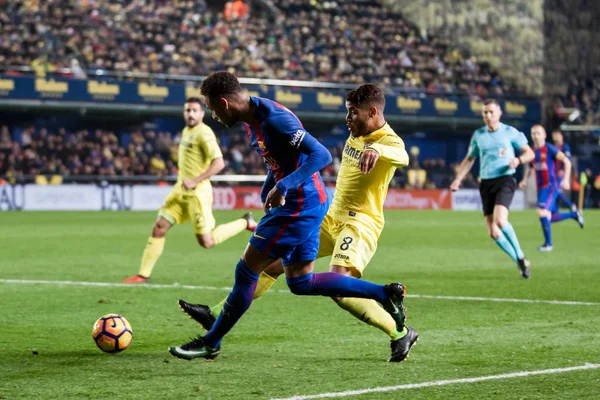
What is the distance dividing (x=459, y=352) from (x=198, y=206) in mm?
5608

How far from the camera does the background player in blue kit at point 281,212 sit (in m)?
5.92

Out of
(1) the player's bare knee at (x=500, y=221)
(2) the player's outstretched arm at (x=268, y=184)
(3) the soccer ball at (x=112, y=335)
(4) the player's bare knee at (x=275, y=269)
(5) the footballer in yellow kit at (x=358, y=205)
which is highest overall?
(2) the player's outstretched arm at (x=268, y=184)

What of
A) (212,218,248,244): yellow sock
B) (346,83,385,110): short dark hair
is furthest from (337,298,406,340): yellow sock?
(212,218,248,244): yellow sock

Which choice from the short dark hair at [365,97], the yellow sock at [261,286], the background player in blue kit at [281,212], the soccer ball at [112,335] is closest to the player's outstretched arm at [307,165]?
the background player in blue kit at [281,212]

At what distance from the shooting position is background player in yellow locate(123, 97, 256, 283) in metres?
11.6

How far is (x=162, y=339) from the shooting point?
7312mm

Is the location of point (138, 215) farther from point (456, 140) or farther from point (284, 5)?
point (456, 140)

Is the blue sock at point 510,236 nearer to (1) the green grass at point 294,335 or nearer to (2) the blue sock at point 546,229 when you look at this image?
(1) the green grass at point 294,335

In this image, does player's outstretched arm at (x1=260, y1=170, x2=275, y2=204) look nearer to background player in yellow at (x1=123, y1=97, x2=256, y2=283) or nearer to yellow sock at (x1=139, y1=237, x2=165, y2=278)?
background player in yellow at (x1=123, y1=97, x2=256, y2=283)

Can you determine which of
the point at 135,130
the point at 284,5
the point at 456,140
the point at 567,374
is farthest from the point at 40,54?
the point at 567,374

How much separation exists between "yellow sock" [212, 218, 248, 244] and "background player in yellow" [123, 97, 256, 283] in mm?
190

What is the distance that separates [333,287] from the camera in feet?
20.6

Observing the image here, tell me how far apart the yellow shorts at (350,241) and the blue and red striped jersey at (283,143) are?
0.67 meters

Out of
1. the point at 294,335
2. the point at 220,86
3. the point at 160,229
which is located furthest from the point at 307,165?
the point at 160,229
